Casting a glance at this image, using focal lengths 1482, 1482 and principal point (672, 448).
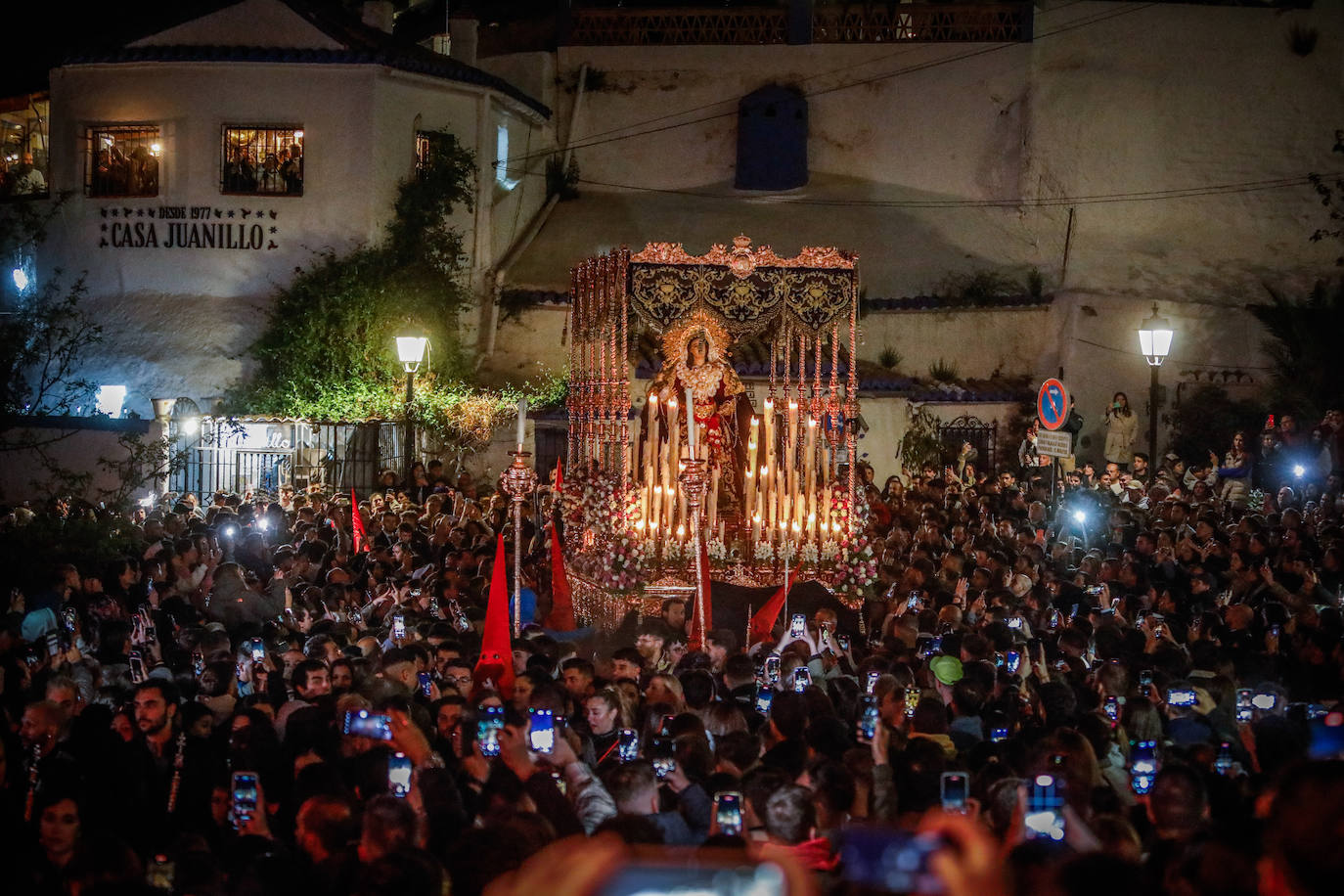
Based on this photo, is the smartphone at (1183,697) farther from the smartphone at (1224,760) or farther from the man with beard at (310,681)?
the man with beard at (310,681)

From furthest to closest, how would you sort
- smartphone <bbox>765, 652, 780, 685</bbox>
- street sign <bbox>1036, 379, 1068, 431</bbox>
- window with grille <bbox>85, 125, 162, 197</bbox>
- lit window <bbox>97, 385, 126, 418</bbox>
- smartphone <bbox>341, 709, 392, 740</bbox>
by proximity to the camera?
window with grille <bbox>85, 125, 162, 197</bbox> < lit window <bbox>97, 385, 126, 418</bbox> < street sign <bbox>1036, 379, 1068, 431</bbox> < smartphone <bbox>765, 652, 780, 685</bbox> < smartphone <bbox>341, 709, 392, 740</bbox>

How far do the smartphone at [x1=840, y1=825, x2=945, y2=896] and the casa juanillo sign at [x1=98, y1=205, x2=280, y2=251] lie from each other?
2238 centimetres

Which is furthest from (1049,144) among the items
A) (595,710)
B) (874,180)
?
(595,710)

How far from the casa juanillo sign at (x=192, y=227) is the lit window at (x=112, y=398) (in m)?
2.49

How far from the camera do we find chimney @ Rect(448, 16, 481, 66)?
1085 inches

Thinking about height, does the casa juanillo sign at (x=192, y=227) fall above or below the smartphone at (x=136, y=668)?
above

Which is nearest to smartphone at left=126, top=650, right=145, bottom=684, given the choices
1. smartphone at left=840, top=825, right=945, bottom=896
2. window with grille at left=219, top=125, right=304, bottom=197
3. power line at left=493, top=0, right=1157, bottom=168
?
smartphone at left=840, top=825, right=945, bottom=896

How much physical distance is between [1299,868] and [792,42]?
1016 inches

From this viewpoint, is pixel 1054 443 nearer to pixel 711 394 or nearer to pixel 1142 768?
pixel 711 394

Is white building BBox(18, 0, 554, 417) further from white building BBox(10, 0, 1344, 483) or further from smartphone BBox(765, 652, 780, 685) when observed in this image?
smartphone BBox(765, 652, 780, 685)

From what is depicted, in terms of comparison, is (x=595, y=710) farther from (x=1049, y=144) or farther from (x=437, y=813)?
(x=1049, y=144)

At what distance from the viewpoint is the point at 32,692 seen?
8.47 m

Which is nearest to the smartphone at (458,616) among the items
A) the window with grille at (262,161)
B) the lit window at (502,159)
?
the window with grille at (262,161)

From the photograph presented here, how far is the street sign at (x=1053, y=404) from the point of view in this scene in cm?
1662
